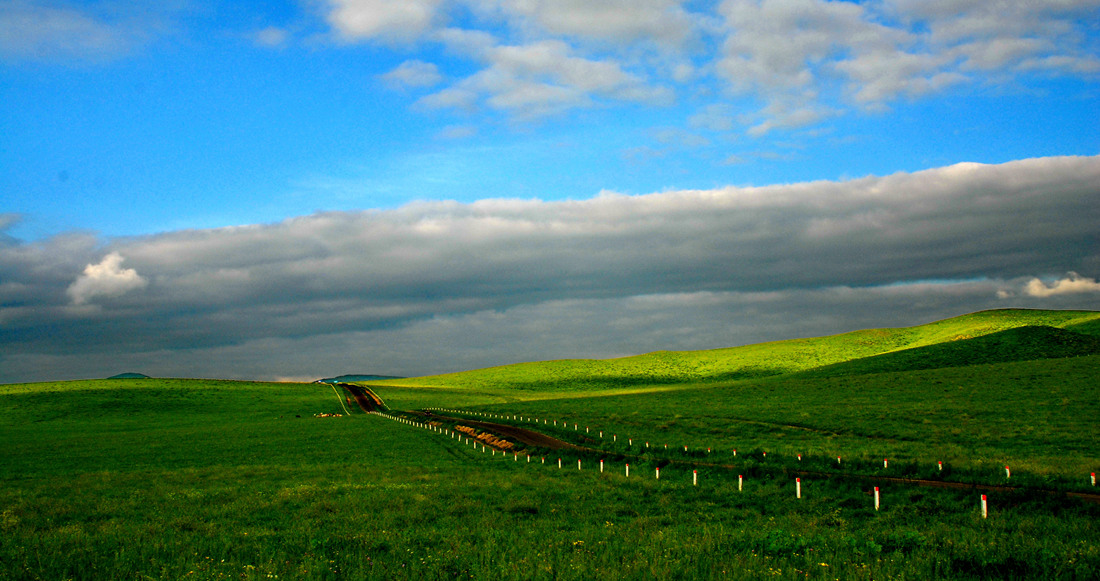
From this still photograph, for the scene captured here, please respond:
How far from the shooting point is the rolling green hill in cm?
15588

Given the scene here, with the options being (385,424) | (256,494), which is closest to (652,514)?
(256,494)

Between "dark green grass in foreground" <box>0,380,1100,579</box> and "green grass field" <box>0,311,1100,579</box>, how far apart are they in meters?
0.09

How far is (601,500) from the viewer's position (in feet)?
78.2

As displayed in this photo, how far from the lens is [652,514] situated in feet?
69.3

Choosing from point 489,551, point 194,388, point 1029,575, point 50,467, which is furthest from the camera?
point 194,388

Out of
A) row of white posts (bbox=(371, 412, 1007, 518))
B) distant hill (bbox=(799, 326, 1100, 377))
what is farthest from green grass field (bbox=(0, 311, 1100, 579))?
distant hill (bbox=(799, 326, 1100, 377))

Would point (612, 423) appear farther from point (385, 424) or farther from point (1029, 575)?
point (1029, 575)

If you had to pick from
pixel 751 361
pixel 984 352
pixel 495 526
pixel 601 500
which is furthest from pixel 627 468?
pixel 751 361

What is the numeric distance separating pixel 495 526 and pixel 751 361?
159m

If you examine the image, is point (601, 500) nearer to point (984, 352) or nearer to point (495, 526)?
point (495, 526)

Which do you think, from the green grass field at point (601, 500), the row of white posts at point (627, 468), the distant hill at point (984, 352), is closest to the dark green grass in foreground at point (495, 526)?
the green grass field at point (601, 500)

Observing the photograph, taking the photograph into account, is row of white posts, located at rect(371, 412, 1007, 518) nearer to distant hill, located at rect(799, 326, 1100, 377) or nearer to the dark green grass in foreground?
the dark green grass in foreground

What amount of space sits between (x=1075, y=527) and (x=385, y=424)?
223ft

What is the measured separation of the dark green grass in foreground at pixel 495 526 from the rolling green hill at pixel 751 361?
121 meters
